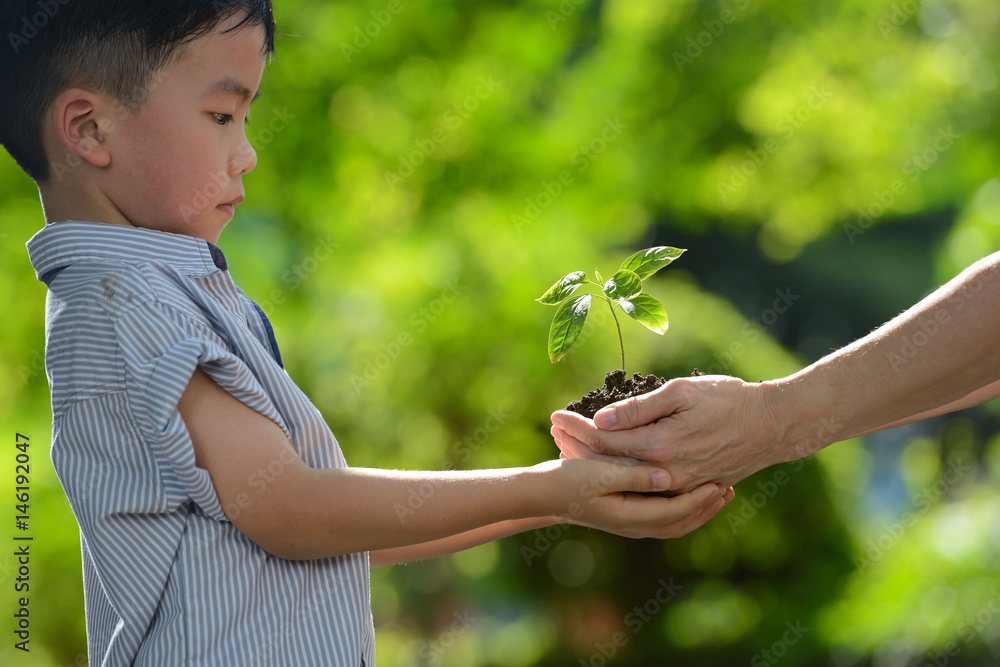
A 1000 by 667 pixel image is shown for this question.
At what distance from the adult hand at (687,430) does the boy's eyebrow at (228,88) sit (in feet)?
2.56

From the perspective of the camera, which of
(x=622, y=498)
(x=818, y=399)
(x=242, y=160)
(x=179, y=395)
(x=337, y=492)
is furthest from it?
(x=818, y=399)

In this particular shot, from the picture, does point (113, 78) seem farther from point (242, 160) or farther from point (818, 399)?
point (818, 399)

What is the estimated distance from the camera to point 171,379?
89 cm

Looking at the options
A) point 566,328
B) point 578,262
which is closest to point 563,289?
point 566,328

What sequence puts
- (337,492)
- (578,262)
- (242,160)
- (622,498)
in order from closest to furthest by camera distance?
(337,492), (242,160), (622,498), (578,262)

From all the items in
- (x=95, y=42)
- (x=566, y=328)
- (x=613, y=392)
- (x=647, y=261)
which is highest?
(x=95, y=42)

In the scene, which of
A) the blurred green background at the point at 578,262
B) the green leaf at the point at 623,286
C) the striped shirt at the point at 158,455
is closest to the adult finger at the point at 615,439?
Result: the green leaf at the point at 623,286

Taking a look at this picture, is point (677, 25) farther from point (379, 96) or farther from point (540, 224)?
point (379, 96)

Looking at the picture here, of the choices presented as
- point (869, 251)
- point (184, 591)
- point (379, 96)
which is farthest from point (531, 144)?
point (869, 251)

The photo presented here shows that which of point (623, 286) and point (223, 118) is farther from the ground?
point (223, 118)

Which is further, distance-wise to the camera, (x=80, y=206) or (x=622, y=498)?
(x=622, y=498)

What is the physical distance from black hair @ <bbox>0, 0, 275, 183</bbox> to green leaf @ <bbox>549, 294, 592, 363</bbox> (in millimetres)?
767

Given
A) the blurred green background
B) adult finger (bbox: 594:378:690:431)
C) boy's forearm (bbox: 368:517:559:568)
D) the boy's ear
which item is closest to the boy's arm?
adult finger (bbox: 594:378:690:431)

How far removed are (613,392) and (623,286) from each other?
21 centimetres
